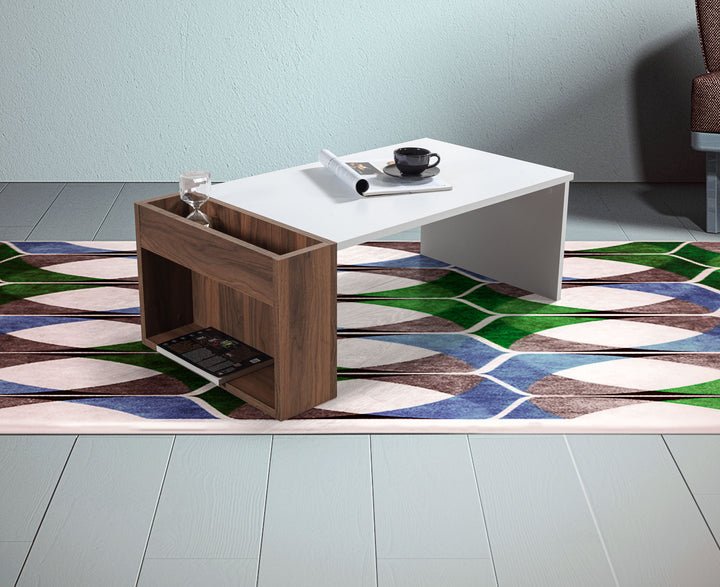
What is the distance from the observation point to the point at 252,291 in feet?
6.56

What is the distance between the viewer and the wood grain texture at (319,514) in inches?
62.2

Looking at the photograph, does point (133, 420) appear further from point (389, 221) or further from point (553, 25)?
point (553, 25)

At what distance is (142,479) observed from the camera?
1.84m

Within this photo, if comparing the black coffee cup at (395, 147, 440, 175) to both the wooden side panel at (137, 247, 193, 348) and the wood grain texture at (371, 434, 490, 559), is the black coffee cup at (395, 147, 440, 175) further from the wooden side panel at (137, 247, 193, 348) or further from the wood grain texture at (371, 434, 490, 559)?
the wood grain texture at (371, 434, 490, 559)

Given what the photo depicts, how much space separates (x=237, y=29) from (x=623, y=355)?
2142 mm

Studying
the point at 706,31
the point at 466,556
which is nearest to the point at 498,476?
the point at 466,556

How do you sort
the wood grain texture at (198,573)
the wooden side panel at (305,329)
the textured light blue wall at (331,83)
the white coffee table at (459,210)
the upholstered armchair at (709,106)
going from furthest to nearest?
the textured light blue wall at (331,83) → the upholstered armchair at (709,106) → the white coffee table at (459,210) → the wooden side panel at (305,329) → the wood grain texture at (198,573)

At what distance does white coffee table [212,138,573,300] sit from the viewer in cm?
220

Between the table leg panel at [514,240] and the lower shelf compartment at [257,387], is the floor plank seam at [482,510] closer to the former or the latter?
the lower shelf compartment at [257,387]

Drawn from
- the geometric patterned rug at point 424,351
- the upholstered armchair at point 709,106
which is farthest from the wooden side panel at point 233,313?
the upholstered armchair at point 709,106

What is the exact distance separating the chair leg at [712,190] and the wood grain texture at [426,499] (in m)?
1.80

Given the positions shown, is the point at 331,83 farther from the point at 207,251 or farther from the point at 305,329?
the point at 305,329

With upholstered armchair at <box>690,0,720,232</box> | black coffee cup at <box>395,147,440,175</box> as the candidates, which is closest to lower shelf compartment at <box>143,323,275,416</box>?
black coffee cup at <box>395,147,440,175</box>

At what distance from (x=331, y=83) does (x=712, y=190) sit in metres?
1.56
